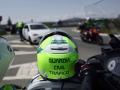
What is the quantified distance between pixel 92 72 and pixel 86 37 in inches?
949

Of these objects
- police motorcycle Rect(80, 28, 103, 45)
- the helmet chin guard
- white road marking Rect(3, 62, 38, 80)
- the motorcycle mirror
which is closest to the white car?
police motorcycle Rect(80, 28, 103, 45)

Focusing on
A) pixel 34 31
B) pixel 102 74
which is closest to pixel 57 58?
pixel 102 74

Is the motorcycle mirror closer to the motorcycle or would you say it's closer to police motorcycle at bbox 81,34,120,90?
police motorcycle at bbox 81,34,120,90

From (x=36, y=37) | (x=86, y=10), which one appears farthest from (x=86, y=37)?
(x=86, y=10)

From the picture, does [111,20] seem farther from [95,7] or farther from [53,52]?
[53,52]

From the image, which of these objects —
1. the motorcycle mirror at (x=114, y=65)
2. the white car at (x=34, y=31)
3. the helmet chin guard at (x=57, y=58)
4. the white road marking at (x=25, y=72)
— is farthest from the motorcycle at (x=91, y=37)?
the motorcycle mirror at (x=114, y=65)

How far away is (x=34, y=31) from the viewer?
88.8 ft

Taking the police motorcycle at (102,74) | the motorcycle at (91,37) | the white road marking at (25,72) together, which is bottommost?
the motorcycle at (91,37)

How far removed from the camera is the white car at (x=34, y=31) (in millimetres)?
26128

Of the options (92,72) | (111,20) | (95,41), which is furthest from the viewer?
(95,41)

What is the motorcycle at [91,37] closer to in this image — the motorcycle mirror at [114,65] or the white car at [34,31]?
the white car at [34,31]

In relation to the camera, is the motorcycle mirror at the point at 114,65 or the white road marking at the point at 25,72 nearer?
the motorcycle mirror at the point at 114,65

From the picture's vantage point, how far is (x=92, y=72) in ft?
12.2

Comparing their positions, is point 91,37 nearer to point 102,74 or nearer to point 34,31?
point 34,31
